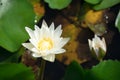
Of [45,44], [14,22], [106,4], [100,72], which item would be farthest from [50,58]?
[106,4]

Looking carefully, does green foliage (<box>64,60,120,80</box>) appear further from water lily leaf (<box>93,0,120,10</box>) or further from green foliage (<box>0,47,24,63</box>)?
water lily leaf (<box>93,0,120,10</box>)

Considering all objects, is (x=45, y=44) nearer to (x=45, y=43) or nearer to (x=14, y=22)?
(x=45, y=43)

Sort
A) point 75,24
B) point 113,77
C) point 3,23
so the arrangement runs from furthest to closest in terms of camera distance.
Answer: point 75,24
point 3,23
point 113,77

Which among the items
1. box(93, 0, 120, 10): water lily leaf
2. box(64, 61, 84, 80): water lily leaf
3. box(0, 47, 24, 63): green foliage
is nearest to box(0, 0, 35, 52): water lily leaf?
box(0, 47, 24, 63): green foliage

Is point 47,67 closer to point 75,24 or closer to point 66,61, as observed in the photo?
point 66,61

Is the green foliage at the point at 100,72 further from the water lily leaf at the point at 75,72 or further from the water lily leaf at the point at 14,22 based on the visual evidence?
the water lily leaf at the point at 14,22

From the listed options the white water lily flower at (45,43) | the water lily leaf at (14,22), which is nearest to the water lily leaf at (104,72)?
the white water lily flower at (45,43)

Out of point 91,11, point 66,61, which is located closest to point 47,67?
point 66,61
